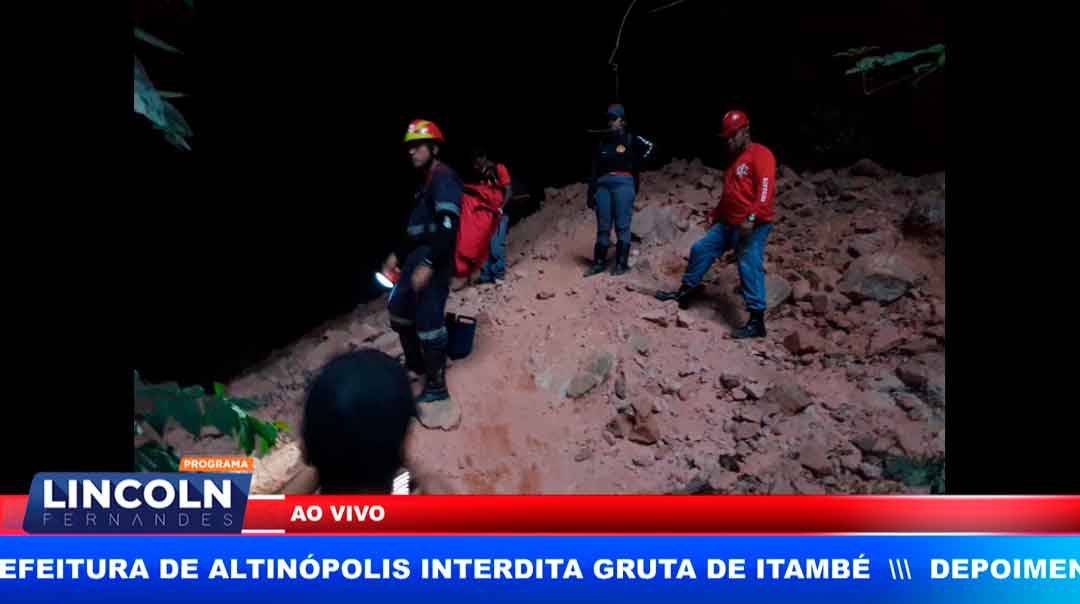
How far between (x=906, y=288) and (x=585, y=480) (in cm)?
277

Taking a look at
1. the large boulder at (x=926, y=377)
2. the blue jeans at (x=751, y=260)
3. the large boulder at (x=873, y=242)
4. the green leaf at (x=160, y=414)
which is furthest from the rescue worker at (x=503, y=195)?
the green leaf at (x=160, y=414)

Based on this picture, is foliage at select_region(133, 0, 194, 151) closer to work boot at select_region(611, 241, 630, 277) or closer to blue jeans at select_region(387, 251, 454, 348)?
blue jeans at select_region(387, 251, 454, 348)

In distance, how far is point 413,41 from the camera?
22.8 feet

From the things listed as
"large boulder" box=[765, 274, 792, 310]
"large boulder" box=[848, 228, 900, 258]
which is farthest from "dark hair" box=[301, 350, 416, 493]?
"large boulder" box=[848, 228, 900, 258]

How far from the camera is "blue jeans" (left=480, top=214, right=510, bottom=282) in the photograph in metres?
6.09

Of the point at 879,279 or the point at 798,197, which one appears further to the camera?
the point at 798,197

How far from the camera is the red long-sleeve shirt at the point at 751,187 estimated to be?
4.65 m

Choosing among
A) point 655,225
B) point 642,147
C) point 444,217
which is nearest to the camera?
point 444,217

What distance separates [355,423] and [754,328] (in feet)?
11.8

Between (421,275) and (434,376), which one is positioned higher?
(421,275)

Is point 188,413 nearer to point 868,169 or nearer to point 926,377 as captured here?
point 926,377

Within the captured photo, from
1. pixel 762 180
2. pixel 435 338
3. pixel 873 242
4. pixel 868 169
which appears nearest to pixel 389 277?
pixel 435 338

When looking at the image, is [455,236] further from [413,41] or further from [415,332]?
[413,41]

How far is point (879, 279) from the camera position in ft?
16.6
